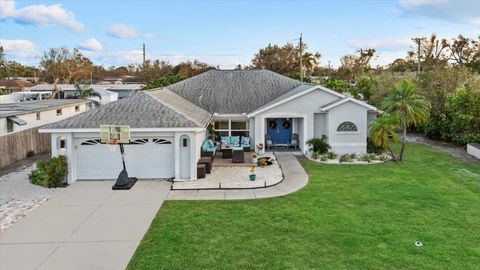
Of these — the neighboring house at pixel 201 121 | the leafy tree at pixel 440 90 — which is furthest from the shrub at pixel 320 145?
the leafy tree at pixel 440 90

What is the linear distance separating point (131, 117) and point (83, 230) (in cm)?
732

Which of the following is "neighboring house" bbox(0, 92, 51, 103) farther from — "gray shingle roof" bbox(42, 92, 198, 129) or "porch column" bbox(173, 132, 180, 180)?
"porch column" bbox(173, 132, 180, 180)

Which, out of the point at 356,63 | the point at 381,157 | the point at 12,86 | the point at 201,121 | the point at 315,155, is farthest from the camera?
the point at 356,63

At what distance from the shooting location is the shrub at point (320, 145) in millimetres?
22656

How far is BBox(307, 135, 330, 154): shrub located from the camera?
74.3 ft

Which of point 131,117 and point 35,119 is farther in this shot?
point 35,119

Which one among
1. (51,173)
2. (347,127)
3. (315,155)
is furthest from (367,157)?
(51,173)

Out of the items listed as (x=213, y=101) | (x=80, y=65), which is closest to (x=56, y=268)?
(x=213, y=101)

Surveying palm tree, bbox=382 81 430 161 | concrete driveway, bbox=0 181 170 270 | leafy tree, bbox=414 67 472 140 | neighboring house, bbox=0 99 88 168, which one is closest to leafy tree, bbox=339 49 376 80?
leafy tree, bbox=414 67 472 140

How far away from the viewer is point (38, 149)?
82.0 ft

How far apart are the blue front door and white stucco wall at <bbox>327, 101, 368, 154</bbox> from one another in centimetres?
353

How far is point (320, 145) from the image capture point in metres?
22.7

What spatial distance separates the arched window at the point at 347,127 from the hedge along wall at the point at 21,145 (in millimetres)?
18617

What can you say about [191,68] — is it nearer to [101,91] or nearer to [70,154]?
[101,91]
